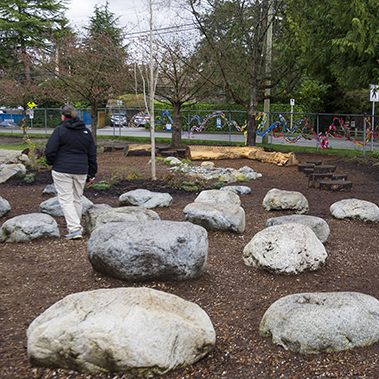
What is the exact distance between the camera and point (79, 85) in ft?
53.6

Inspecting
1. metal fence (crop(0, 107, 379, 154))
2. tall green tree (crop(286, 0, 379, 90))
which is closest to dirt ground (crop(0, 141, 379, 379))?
tall green tree (crop(286, 0, 379, 90))

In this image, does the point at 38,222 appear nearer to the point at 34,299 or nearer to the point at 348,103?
the point at 34,299

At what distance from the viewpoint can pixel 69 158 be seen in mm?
5719

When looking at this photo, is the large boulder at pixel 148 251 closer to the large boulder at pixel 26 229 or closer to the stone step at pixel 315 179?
the large boulder at pixel 26 229

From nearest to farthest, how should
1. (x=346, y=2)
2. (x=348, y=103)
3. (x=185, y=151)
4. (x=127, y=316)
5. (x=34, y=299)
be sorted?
1. (x=127, y=316)
2. (x=34, y=299)
3. (x=346, y=2)
4. (x=185, y=151)
5. (x=348, y=103)

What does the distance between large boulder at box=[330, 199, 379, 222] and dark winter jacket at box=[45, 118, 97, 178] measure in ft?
13.4

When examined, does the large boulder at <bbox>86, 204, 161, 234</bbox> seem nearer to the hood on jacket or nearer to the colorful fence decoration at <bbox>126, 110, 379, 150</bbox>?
the hood on jacket

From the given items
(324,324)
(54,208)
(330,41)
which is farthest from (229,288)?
→ (330,41)

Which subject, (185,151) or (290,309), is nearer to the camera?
(290,309)

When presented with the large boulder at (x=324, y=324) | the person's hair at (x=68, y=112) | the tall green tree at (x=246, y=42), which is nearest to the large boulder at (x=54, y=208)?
the person's hair at (x=68, y=112)

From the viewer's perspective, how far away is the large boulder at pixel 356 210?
6.68 meters

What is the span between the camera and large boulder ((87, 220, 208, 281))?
13.3ft

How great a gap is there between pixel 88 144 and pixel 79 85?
11351 millimetres

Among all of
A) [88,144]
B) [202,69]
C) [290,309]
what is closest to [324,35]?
[202,69]
